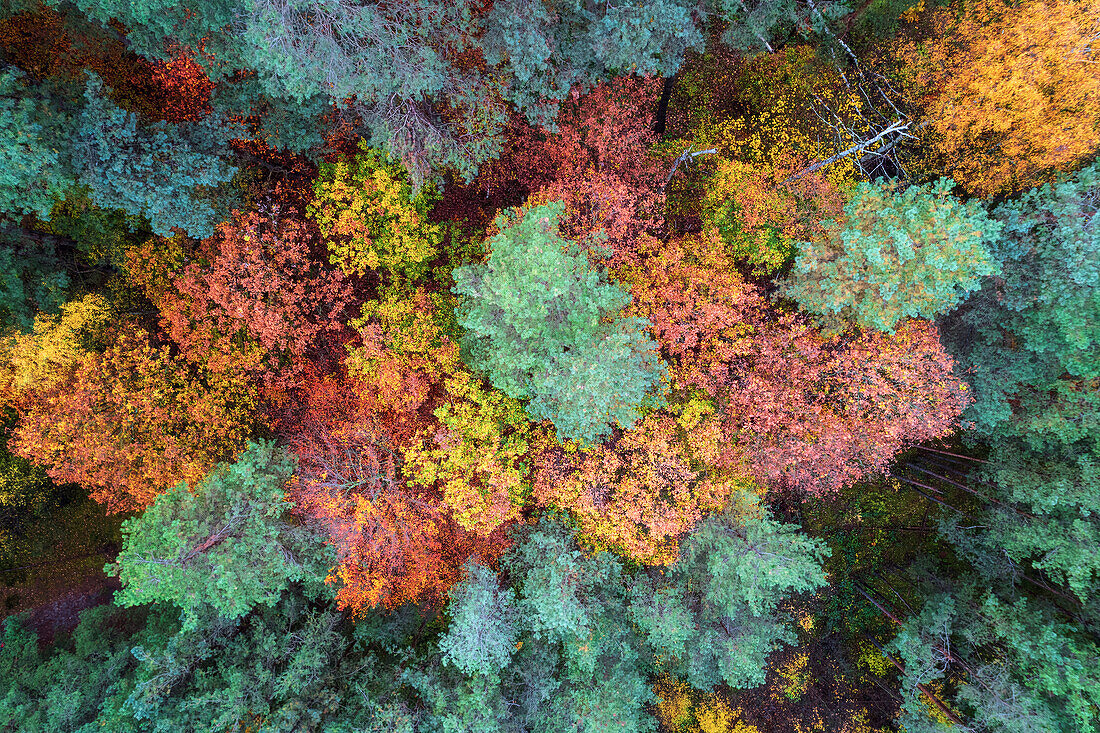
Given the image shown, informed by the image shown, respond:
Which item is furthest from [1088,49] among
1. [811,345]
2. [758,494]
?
[758,494]

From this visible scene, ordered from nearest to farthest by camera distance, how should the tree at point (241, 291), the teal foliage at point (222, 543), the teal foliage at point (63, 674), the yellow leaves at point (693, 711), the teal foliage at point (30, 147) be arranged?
the teal foliage at point (30, 147) → the teal foliage at point (222, 543) → the tree at point (241, 291) → the teal foliage at point (63, 674) → the yellow leaves at point (693, 711)

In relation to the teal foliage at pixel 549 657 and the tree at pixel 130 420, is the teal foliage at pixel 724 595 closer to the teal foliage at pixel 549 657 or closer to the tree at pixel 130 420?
the teal foliage at pixel 549 657

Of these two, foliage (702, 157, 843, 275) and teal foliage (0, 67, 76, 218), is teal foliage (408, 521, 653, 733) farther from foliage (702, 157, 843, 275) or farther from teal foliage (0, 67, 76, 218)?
teal foliage (0, 67, 76, 218)

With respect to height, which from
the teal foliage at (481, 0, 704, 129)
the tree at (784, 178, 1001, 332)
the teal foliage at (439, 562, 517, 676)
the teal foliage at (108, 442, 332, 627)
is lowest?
the teal foliage at (439, 562, 517, 676)

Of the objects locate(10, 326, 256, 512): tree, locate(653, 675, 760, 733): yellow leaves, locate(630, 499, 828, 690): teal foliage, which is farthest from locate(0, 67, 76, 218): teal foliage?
locate(653, 675, 760, 733): yellow leaves

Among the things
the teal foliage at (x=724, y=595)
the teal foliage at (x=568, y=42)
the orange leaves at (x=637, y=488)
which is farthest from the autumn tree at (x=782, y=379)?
the teal foliage at (x=568, y=42)

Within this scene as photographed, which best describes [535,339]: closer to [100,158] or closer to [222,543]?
[222,543]
